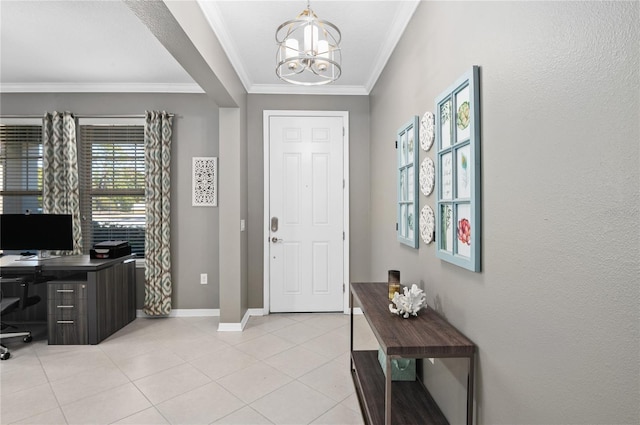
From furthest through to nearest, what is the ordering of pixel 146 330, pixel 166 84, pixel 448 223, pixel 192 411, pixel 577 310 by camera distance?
pixel 166 84 → pixel 146 330 → pixel 192 411 → pixel 448 223 → pixel 577 310

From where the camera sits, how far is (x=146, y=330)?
3.28 meters

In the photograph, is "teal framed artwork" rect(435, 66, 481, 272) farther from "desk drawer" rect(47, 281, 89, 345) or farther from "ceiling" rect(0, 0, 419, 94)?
"desk drawer" rect(47, 281, 89, 345)

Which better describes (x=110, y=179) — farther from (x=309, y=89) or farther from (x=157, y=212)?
(x=309, y=89)

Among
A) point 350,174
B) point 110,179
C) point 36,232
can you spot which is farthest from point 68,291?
point 350,174

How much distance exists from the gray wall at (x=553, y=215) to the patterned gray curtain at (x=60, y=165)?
3.92 m

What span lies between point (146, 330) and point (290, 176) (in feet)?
7.38

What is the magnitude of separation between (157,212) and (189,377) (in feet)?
6.19

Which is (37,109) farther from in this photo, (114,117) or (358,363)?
(358,363)

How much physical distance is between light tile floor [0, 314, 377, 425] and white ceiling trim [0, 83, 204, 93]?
8.74 feet

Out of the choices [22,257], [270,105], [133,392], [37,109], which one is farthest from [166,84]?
[133,392]

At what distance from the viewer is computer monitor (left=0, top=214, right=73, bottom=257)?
3254 millimetres

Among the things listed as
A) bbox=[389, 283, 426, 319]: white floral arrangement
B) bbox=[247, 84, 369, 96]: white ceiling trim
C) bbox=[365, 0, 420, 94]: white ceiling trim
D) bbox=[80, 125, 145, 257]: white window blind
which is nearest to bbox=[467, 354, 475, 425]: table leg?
bbox=[389, 283, 426, 319]: white floral arrangement

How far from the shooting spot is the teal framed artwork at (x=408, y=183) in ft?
6.60

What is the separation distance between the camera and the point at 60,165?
11.5 feet
